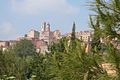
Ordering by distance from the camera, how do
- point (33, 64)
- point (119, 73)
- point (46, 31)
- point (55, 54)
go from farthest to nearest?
1. point (46, 31)
2. point (33, 64)
3. point (55, 54)
4. point (119, 73)

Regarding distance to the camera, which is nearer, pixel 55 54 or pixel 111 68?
pixel 111 68

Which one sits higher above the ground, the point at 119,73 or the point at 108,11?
the point at 108,11

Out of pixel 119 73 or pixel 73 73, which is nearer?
pixel 119 73

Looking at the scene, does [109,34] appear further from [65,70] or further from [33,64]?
[33,64]

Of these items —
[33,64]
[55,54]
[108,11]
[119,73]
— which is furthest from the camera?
[33,64]

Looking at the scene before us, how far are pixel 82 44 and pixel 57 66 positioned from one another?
1.16ft

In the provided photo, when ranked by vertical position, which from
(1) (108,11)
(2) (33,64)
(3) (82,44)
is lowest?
(2) (33,64)

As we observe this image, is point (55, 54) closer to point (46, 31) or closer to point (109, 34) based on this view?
point (109, 34)

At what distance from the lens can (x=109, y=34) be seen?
13.0ft

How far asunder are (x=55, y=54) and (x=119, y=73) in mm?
1029

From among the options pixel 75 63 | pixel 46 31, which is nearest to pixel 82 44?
pixel 75 63

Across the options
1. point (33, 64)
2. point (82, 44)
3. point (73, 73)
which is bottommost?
point (33, 64)

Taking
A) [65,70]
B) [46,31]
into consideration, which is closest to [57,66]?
[65,70]

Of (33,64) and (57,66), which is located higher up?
(57,66)
